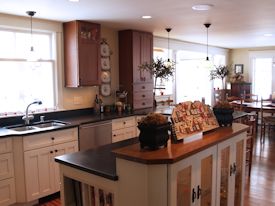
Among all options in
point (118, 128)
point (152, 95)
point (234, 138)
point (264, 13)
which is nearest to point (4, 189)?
point (118, 128)

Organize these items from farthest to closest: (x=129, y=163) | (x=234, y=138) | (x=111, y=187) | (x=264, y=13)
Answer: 1. (x=264, y=13)
2. (x=234, y=138)
3. (x=111, y=187)
4. (x=129, y=163)

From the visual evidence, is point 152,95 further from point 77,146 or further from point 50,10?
point 50,10

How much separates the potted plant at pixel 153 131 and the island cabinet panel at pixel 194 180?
0.19 meters

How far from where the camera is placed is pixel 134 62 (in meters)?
5.21

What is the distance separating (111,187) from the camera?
184 centimetres

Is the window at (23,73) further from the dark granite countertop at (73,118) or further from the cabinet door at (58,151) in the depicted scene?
the cabinet door at (58,151)

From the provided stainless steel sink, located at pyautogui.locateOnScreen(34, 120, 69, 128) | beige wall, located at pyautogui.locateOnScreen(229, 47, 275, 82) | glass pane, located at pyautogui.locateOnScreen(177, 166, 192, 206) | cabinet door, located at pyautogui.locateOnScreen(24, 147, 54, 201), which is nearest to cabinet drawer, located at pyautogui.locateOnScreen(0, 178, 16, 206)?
cabinet door, located at pyautogui.locateOnScreen(24, 147, 54, 201)

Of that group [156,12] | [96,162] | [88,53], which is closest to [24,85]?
[88,53]

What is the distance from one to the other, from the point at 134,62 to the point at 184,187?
358 centimetres

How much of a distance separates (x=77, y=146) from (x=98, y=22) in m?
1.98

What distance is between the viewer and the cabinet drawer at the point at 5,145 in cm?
320

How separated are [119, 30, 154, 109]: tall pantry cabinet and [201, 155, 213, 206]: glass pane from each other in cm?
320

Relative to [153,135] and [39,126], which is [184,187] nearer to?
[153,135]

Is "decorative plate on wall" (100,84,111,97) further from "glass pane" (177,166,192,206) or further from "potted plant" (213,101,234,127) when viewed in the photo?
"glass pane" (177,166,192,206)
